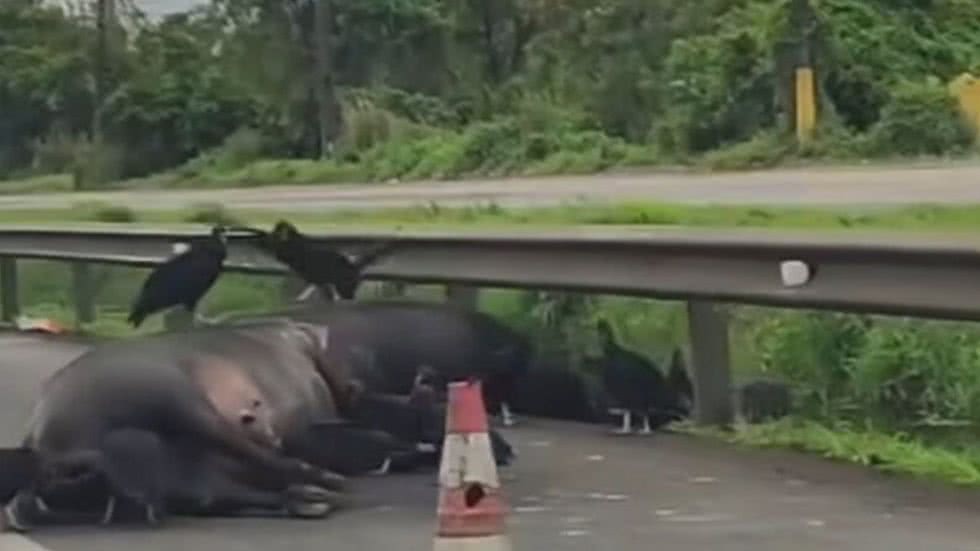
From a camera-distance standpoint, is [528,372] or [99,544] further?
[528,372]

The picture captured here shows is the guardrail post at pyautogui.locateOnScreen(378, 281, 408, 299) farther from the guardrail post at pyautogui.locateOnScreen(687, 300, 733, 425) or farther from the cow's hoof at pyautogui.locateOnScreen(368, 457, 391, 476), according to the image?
the cow's hoof at pyautogui.locateOnScreen(368, 457, 391, 476)

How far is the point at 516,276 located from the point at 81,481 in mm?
→ 3639

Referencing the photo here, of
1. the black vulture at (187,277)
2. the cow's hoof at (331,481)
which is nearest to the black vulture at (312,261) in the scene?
the black vulture at (187,277)

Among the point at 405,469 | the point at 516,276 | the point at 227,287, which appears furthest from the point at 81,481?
the point at 227,287

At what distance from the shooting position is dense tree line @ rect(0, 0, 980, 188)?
139 feet

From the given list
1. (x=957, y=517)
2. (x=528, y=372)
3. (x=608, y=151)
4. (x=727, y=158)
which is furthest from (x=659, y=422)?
(x=608, y=151)

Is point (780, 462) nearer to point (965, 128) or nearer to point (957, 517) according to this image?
point (957, 517)

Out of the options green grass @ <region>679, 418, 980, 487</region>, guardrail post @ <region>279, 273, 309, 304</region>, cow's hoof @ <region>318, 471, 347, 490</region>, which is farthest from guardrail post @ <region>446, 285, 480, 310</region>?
cow's hoof @ <region>318, 471, 347, 490</region>

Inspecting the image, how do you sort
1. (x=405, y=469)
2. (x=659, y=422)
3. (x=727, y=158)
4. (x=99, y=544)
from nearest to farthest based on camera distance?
(x=99, y=544), (x=405, y=469), (x=659, y=422), (x=727, y=158)

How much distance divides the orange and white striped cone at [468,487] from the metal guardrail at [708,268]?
99.3 inches

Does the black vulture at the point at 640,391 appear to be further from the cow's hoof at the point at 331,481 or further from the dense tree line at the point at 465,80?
the dense tree line at the point at 465,80

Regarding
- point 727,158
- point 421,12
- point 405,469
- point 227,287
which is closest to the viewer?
point 405,469

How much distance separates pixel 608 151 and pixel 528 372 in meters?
31.2

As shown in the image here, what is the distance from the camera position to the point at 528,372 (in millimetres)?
11297
